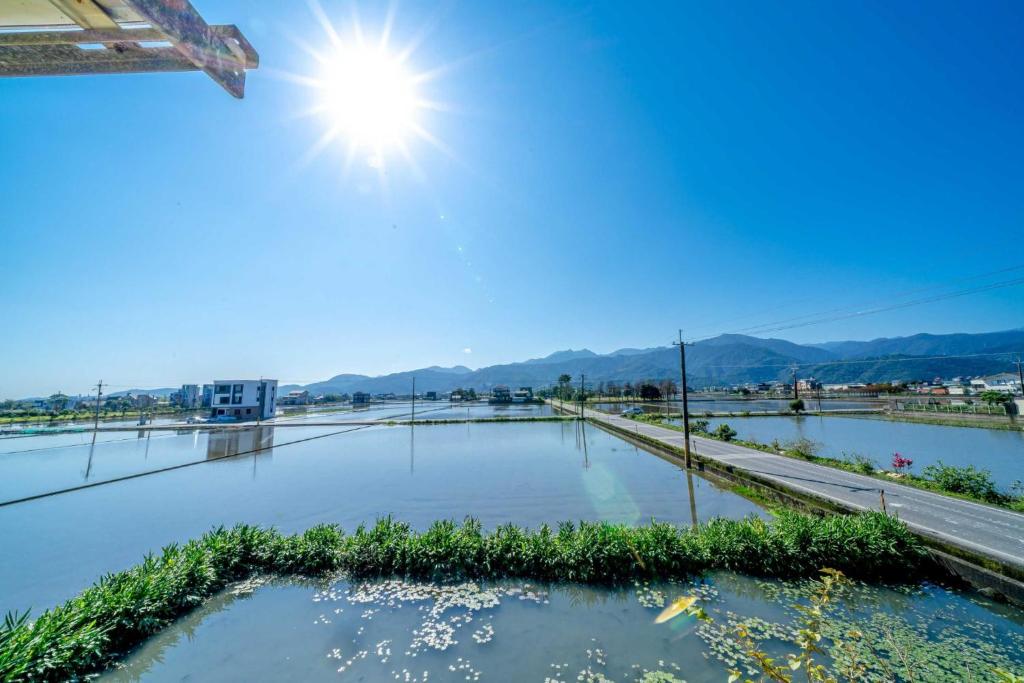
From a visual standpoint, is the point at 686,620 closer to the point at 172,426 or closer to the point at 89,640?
the point at 89,640

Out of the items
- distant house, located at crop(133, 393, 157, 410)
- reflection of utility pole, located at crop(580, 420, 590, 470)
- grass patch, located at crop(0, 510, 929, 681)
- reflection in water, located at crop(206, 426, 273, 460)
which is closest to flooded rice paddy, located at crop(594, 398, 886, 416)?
reflection of utility pole, located at crop(580, 420, 590, 470)

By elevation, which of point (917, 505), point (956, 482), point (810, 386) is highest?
point (810, 386)

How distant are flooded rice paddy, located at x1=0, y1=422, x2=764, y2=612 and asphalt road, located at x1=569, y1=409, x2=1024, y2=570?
7.73 feet

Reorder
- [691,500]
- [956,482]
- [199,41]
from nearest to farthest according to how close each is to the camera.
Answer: [199,41] → [956,482] → [691,500]

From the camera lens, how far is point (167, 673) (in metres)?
5.72

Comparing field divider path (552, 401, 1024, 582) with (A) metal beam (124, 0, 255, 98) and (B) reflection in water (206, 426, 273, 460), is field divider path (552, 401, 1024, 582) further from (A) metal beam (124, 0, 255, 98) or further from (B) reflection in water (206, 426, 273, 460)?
(B) reflection in water (206, 426, 273, 460)

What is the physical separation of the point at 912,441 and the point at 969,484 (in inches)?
636

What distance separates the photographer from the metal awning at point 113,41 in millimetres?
1705

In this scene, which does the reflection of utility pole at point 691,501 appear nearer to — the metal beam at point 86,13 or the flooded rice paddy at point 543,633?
the flooded rice paddy at point 543,633

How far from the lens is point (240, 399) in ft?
172

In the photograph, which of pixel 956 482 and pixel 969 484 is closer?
pixel 969 484

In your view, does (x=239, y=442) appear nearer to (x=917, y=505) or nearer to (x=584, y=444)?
(x=584, y=444)

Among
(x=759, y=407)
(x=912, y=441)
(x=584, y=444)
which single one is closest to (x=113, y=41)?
(x=584, y=444)

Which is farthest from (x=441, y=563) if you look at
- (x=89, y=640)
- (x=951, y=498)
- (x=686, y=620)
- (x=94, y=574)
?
(x=951, y=498)
